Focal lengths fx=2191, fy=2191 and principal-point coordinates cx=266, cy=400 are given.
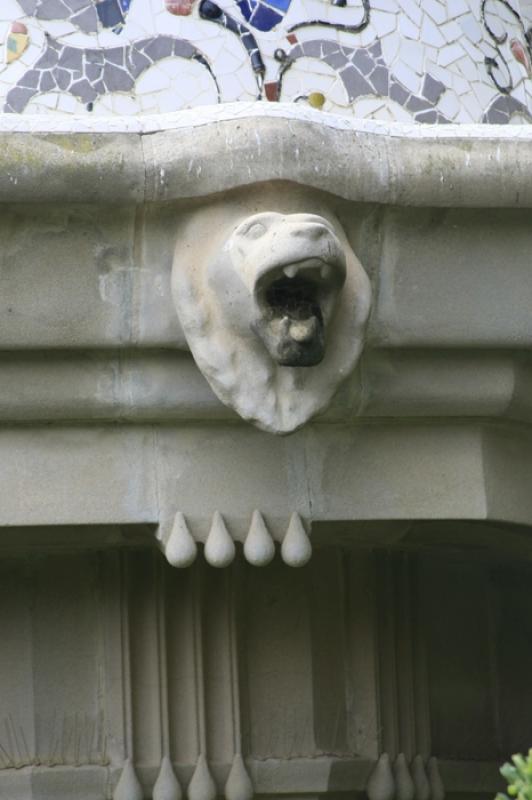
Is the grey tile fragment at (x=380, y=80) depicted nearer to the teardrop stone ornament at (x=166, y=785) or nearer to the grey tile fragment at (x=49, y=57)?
the grey tile fragment at (x=49, y=57)

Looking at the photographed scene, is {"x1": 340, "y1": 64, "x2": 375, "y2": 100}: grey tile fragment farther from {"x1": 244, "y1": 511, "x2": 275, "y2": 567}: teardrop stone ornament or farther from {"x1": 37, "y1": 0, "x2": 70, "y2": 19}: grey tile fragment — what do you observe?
{"x1": 244, "y1": 511, "x2": 275, "y2": 567}: teardrop stone ornament

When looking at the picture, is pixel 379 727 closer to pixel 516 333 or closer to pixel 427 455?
pixel 427 455

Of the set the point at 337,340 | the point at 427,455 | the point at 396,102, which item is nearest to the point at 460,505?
the point at 427,455

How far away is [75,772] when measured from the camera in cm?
284

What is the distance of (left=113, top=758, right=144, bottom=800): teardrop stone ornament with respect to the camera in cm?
→ 282

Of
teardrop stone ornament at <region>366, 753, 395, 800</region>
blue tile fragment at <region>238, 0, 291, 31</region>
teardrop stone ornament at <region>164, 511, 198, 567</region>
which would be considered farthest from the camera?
teardrop stone ornament at <region>366, 753, 395, 800</region>

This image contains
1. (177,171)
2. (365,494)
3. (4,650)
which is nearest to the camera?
(177,171)

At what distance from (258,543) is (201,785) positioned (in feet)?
1.21

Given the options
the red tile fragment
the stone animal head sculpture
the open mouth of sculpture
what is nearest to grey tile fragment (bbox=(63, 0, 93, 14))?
the red tile fragment

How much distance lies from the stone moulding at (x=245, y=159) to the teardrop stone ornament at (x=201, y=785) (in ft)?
2.52

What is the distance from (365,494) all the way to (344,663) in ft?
1.12

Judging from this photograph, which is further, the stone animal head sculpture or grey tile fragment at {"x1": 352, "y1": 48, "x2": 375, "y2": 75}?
grey tile fragment at {"x1": 352, "y1": 48, "x2": 375, "y2": 75}

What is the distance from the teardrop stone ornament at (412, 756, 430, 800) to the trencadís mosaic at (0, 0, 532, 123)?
0.89 m

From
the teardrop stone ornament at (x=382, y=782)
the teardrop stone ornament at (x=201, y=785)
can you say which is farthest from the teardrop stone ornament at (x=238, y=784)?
the teardrop stone ornament at (x=382, y=782)
